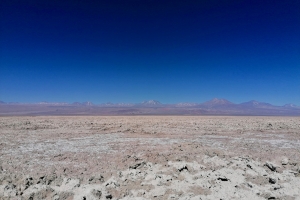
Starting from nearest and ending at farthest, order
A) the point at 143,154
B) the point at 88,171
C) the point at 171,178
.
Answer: the point at 171,178, the point at 88,171, the point at 143,154

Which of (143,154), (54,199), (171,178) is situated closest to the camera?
(54,199)

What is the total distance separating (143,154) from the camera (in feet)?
39.9

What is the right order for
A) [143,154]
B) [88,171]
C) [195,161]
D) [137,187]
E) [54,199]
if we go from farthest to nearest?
[143,154] → [195,161] → [88,171] → [137,187] → [54,199]

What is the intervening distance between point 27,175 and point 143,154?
18.3ft

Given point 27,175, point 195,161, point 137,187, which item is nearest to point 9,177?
point 27,175

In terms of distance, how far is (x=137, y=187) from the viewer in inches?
329

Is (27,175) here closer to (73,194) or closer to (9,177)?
(9,177)

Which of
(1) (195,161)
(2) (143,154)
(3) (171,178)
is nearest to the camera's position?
(3) (171,178)

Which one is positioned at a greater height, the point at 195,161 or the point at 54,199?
the point at 195,161

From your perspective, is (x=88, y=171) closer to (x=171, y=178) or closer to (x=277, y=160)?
(x=171, y=178)

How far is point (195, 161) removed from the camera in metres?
10.8

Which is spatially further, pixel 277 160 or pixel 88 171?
pixel 277 160

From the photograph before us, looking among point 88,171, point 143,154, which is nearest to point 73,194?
point 88,171

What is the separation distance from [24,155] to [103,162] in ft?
15.8
